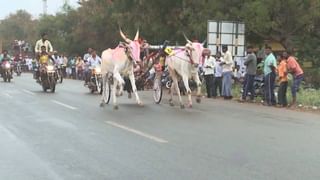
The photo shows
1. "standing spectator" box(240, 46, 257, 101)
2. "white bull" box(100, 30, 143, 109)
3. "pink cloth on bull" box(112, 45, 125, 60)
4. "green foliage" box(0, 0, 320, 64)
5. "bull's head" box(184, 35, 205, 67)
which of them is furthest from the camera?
"green foliage" box(0, 0, 320, 64)

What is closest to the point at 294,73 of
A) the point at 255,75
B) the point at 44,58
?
the point at 255,75

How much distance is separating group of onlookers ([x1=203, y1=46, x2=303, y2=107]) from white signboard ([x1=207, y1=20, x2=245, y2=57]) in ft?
6.92

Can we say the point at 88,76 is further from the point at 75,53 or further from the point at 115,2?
the point at 75,53

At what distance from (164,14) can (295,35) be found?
788 cm

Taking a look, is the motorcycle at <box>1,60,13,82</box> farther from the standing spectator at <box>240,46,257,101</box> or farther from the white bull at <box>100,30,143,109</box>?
the white bull at <box>100,30,143,109</box>

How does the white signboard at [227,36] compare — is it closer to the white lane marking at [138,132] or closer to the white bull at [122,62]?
the white bull at [122,62]

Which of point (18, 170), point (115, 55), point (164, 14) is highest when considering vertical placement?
point (164, 14)

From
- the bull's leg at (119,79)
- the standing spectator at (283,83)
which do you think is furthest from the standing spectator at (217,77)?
the bull's leg at (119,79)

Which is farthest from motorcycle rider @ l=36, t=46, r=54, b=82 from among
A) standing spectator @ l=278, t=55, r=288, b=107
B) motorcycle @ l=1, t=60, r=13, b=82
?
motorcycle @ l=1, t=60, r=13, b=82

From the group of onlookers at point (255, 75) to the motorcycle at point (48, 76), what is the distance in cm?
633

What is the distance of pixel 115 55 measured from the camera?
1844cm

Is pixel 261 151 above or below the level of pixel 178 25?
below

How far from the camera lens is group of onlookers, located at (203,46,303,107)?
2061cm

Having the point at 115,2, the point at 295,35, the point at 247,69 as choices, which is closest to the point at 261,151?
the point at 247,69
